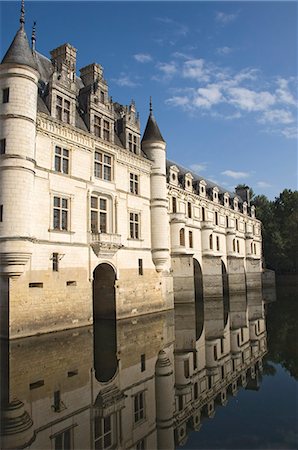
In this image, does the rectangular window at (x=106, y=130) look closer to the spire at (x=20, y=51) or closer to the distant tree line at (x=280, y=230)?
the spire at (x=20, y=51)

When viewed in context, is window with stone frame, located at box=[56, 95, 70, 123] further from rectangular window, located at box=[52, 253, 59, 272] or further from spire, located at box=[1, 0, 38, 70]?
rectangular window, located at box=[52, 253, 59, 272]

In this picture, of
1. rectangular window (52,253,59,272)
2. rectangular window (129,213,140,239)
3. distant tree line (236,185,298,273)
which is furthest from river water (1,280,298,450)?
distant tree line (236,185,298,273)

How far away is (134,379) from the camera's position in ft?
35.1

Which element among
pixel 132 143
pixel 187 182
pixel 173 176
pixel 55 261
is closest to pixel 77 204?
pixel 55 261

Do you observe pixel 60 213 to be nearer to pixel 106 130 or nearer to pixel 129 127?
pixel 106 130

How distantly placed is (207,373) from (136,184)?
15.4m

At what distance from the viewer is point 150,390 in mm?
9828

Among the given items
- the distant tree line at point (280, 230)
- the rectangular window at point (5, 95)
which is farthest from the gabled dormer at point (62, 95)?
the distant tree line at point (280, 230)

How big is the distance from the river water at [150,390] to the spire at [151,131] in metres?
14.9

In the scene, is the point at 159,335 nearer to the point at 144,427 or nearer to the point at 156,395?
the point at 156,395

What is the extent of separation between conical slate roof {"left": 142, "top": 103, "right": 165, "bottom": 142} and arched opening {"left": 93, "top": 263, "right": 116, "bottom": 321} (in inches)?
423

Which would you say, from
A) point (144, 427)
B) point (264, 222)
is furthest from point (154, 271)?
point (264, 222)

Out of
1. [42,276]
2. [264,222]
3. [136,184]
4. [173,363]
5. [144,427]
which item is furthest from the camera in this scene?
[264,222]

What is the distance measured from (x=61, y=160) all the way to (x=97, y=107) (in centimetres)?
479
